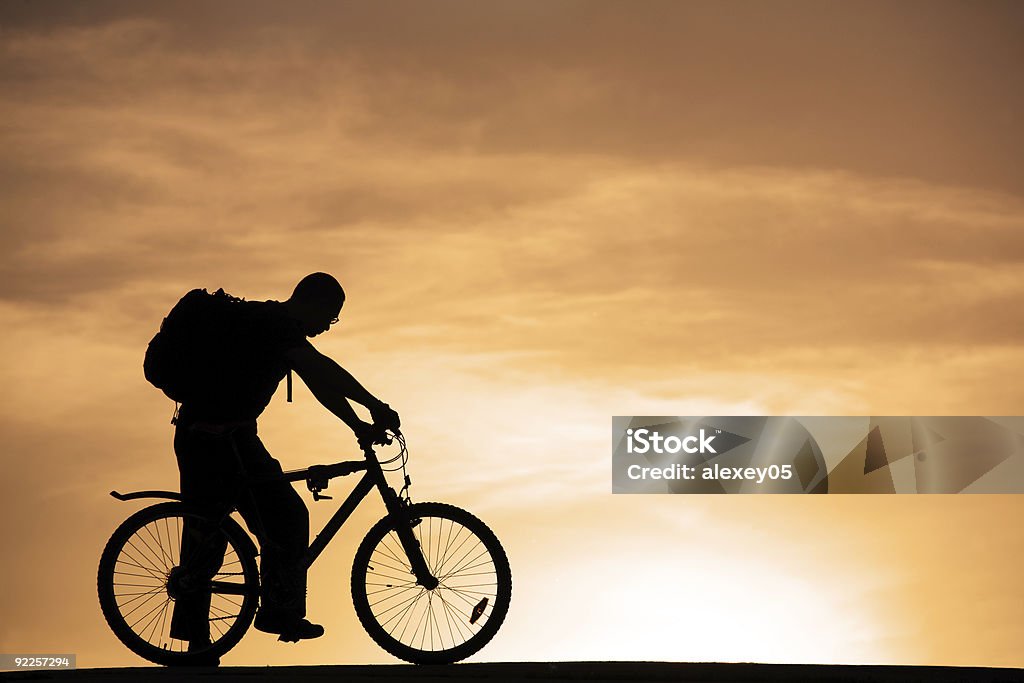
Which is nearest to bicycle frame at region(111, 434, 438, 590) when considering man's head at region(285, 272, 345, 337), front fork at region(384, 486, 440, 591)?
front fork at region(384, 486, 440, 591)

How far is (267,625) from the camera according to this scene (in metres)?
8.44

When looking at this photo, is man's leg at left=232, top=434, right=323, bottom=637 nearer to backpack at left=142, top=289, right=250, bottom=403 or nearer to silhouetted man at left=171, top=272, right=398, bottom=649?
silhouetted man at left=171, top=272, right=398, bottom=649

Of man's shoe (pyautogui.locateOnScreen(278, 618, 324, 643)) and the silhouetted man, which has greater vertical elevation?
the silhouetted man

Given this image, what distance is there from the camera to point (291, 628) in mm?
8414

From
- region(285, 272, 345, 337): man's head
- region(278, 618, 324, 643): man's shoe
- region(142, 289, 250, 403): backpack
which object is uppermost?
region(285, 272, 345, 337): man's head

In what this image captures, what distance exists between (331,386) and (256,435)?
0.58 m

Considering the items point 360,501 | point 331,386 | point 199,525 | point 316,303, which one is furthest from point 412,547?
point 316,303

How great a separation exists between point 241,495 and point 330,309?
48.8 inches

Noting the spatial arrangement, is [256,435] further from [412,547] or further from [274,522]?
[412,547]

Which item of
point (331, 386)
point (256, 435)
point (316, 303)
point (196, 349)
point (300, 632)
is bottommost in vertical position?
point (300, 632)

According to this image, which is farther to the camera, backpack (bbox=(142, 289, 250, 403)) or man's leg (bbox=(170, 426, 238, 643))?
man's leg (bbox=(170, 426, 238, 643))

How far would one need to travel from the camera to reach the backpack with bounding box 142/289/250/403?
332 inches

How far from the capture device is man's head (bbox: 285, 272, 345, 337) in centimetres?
852

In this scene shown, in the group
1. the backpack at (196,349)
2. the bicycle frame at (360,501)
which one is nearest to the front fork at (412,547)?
the bicycle frame at (360,501)
